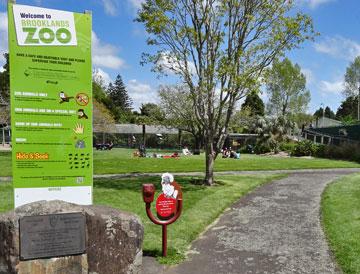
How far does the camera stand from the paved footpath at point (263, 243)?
237 inches

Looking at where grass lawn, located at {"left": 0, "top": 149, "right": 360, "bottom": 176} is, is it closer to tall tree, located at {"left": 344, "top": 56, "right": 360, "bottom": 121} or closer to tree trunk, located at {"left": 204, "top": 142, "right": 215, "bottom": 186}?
tree trunk, located at {"left": 204, "top": 142, "right": 215, "bottom": 186}

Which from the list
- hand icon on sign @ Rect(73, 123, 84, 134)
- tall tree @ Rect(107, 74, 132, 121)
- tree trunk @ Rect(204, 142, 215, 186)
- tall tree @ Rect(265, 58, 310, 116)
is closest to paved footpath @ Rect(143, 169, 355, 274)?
hand icon on sign @ Rect(73, 123, 84, 134)

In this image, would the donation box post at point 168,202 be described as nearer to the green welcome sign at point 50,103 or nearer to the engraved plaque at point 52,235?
the green welcome sign at point 50,103

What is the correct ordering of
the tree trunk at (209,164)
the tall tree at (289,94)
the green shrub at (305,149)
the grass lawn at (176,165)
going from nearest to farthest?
the tree trunk at (209,164) → the grass lawn at (176,165) → the green shrub at (305,149) → the tall tree at (289,94)

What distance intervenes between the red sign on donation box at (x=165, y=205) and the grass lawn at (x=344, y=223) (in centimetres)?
264

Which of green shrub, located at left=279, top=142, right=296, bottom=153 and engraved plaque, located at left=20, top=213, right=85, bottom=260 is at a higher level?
engraved plaque, located at left=20, top=213, right=85, bottom=260

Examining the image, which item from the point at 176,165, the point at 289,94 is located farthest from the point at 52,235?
the point at 289,94

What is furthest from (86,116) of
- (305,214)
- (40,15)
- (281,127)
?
(281,127)

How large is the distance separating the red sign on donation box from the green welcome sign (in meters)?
1.41

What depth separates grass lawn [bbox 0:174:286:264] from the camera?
7242mm

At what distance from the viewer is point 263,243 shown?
23.8ft

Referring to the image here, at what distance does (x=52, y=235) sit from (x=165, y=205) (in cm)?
216

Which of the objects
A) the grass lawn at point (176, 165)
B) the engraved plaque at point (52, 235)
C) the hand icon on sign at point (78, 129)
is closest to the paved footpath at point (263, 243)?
the engraved plaque at point (52, 235)

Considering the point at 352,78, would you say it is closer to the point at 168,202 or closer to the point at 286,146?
the point at 286,146
